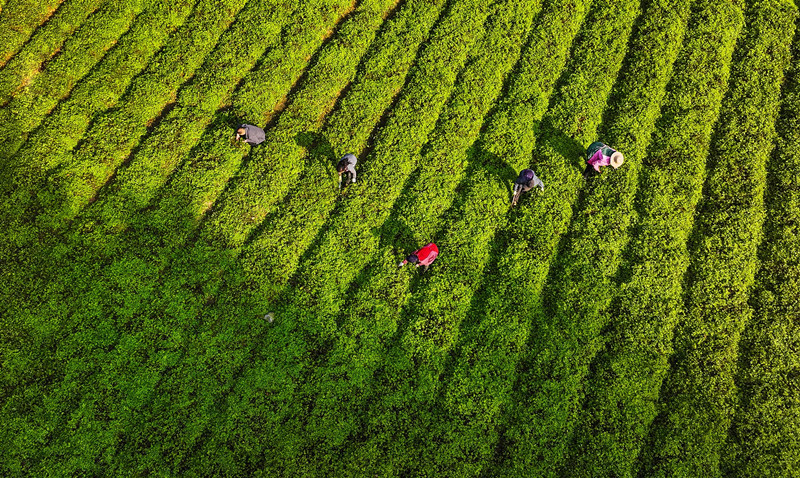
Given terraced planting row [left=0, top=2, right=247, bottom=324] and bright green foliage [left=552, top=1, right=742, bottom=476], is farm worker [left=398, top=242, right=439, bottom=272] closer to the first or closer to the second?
bright green foliage [left=552, top=1, right=742, bottom=476]

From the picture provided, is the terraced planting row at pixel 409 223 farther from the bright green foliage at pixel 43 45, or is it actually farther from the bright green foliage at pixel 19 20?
the bright green foliage at pixel 19 20

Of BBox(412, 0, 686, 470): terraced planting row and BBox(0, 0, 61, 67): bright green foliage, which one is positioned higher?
BBox(0, 0, 61, 67): bright green foliage

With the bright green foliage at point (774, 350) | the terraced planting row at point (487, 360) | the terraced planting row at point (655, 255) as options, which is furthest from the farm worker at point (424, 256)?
the bright green foliage at point (774, 350)

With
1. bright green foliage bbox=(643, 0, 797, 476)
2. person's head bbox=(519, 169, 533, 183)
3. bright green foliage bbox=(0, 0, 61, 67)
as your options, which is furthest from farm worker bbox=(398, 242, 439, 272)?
bright green foliage bbox=(0, 0, 61, 67)

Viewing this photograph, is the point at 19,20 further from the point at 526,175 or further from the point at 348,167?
the point at 526,175

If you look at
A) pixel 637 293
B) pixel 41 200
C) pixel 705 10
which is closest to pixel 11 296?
pixel 41 200

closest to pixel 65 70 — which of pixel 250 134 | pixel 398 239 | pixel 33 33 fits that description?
pixel 33 33

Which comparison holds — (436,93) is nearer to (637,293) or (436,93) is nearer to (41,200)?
(637,293)
